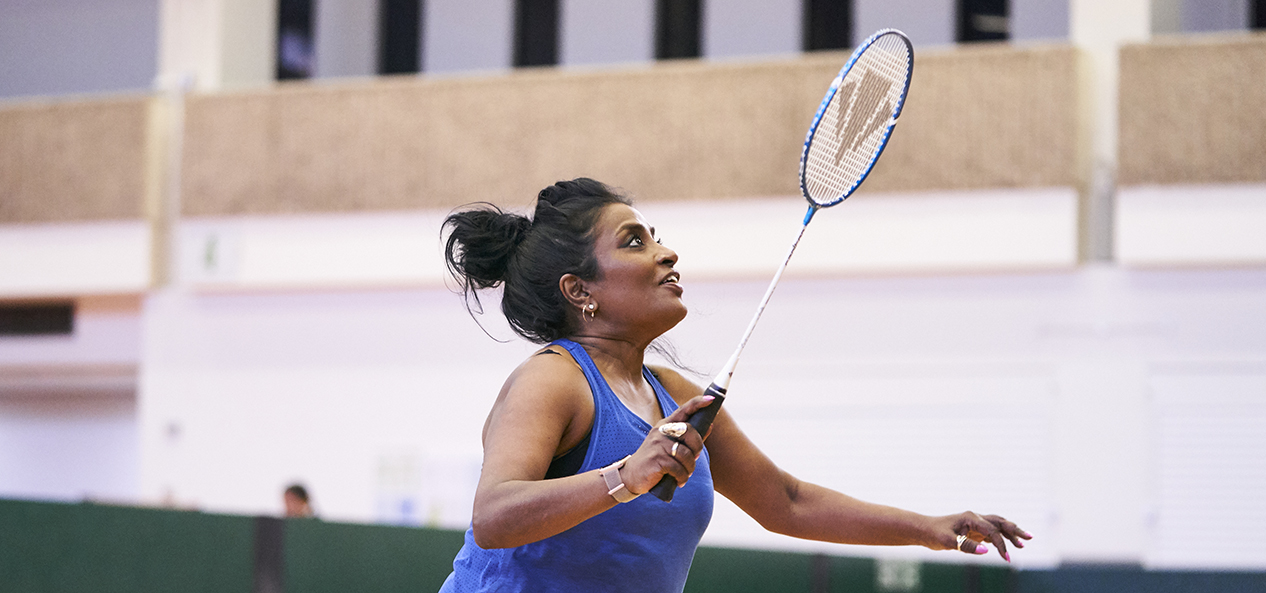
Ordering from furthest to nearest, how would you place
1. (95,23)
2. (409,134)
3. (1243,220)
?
(95,23)
(409,134)
(1243,220)

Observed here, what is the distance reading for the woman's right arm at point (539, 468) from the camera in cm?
168

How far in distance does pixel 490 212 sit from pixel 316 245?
774 centimetres

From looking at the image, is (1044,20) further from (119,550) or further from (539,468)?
(539,468)

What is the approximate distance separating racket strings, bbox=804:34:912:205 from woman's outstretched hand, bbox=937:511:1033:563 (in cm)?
66

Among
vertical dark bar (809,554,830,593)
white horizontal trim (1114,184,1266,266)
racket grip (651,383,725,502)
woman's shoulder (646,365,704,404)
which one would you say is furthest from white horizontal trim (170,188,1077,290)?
racket grip (651,383,725,502)

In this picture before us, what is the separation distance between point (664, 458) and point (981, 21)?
29.0 feet

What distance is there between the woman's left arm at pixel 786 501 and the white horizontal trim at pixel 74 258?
8.63 meters

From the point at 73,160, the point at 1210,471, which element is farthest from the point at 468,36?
the point at 1210,471

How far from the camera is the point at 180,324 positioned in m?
10.1

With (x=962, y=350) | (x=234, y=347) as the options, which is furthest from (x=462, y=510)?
(x=962, y=350)

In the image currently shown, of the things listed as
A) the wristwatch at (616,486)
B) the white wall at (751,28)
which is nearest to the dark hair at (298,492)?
the white wall at (751,28)

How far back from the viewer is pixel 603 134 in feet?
30.2

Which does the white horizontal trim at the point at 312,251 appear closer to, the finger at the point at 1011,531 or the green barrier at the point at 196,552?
the green barrier at the point at 196,552

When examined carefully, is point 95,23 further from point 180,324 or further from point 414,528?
point 414,528
